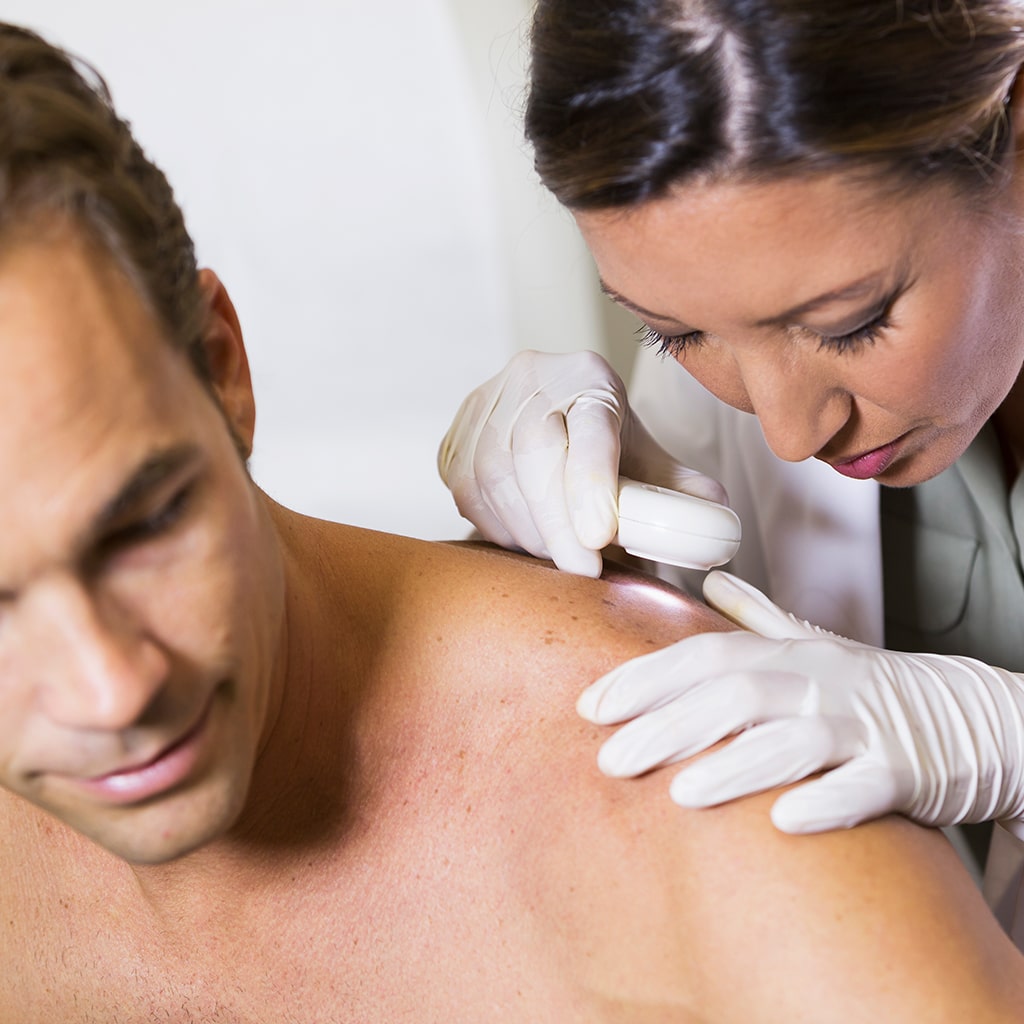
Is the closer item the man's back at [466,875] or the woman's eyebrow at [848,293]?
the man's back at [466,875]

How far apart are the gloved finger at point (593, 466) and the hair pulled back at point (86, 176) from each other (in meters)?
0.45

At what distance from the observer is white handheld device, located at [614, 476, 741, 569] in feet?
4.11

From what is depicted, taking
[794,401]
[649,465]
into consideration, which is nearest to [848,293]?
[794,401]

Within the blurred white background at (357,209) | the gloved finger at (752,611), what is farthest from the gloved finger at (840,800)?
the blurred white background at (357,209)

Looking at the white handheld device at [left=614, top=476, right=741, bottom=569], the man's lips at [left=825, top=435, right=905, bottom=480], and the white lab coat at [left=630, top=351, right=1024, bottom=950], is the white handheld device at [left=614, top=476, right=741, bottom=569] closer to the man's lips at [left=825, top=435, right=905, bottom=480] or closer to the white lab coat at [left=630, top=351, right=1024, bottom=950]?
the man's lips at [left=825, top=435, right=905, bottom=480]

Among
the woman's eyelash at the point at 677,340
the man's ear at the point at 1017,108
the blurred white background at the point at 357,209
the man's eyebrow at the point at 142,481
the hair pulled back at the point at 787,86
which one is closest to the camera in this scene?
the man's eyebrow at the point at 142,481

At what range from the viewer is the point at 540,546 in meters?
1.42

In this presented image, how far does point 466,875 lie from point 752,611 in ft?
1.29

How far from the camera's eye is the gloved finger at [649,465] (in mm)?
1538

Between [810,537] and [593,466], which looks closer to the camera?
[593,466]

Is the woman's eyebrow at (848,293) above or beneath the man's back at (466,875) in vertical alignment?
above

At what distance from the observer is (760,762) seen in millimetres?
987

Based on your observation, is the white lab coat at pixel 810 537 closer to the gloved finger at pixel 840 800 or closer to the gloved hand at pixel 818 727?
the gloved hand at pixel 818 727

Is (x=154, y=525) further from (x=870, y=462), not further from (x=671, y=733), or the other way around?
(x=870, y=462)
